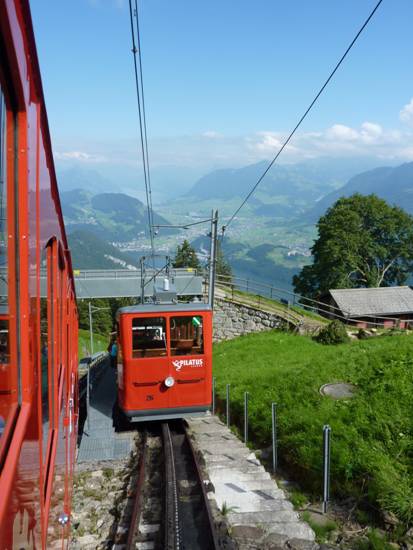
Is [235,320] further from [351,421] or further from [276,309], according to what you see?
[351,421]

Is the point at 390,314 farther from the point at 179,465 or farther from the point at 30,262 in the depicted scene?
the point at 30,262

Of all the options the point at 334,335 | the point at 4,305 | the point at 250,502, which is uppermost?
the point at 4,305

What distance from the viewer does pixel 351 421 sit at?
8.38 m

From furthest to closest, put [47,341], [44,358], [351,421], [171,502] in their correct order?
1. [351,421]
2. [171,502]
3. [47,341]
4. [44,358]

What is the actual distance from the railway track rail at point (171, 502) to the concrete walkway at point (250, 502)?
273 millimetres

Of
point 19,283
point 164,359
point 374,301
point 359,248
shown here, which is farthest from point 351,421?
point 359,248

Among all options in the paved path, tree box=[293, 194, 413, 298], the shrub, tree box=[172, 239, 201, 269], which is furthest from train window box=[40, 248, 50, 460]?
tree box=[172, 239, 201, 269]

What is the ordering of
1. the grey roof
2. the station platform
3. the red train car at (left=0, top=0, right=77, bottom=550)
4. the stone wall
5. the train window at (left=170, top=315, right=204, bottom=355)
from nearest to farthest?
the red train car at (left=0, top=0, right=77, bottom=550), the station platform, the train window at (left=170, top=315, right=204, bottom=355), the stone wall, the grey roof

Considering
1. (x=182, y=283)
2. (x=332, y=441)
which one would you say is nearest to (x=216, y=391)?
(x=332, y=441)

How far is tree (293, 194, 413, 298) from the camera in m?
45.1

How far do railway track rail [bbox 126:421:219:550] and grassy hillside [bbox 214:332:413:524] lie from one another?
4.53 feet

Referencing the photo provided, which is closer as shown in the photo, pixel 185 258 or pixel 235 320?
pixel 235 320

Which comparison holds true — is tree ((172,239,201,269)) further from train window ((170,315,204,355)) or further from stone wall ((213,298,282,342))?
train window ((170,315,204,355))

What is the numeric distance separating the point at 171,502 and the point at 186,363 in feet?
11.9
